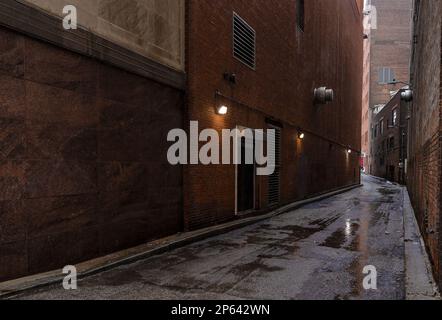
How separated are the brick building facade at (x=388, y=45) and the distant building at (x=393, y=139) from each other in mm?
11371

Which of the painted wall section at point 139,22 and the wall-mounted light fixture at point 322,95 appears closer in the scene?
the painted wall section at point 139,22

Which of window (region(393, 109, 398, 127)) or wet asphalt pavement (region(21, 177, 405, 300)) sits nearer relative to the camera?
wet asphalt pavement (region(21, 177, 405, 300))

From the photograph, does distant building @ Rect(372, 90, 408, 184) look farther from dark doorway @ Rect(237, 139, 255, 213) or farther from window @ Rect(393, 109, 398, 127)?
dark doorway @ Rect(237, 139, 255, 213)

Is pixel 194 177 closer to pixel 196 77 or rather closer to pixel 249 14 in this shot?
pixel 196 77

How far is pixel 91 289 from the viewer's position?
563 cm

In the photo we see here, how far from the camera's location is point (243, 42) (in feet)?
42.8

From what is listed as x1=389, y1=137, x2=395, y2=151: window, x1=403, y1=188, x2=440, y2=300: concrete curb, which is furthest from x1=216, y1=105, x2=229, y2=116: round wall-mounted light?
x1=389, y1=137, x2=395, y2=151: window

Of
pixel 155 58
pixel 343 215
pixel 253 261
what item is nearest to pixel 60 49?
pixel 155 58

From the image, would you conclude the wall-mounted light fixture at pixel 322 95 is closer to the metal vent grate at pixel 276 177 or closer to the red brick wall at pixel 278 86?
the red brick wall at pixel 278 86

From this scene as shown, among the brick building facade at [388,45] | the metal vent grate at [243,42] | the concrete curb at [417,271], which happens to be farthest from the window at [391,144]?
the concrete curb at [417,271]

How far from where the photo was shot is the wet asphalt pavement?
5508 millimetres

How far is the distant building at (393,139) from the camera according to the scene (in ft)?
125

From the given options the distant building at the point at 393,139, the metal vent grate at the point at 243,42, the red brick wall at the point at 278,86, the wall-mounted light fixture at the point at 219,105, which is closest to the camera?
the red brick wall at the point at 278,86

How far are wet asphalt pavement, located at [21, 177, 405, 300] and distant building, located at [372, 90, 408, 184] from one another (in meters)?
26.8
